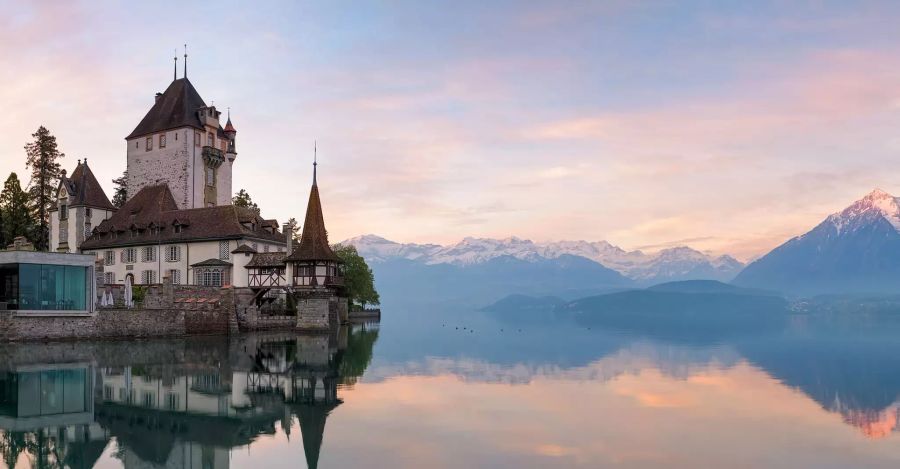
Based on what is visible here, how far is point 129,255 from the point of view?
223ft

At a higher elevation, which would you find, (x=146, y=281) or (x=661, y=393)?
(x=146, y=281)

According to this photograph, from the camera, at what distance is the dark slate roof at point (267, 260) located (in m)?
61.3

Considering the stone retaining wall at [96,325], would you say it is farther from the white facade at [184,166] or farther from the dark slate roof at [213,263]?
the white facade at [184,166]

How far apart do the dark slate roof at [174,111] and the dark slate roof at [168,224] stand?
21.5 ft

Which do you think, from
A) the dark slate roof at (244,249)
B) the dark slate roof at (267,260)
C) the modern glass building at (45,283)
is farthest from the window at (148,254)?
the modern glass building at (45,283)

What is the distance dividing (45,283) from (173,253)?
19.5 m

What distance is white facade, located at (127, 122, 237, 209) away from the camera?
74.8m

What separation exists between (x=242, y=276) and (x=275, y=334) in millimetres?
6768

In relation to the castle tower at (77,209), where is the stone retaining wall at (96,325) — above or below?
below

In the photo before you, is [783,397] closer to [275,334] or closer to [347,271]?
[275,334]

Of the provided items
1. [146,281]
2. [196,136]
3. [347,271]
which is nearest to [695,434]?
[146,281]

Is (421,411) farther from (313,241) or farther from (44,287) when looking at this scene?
(313,241)

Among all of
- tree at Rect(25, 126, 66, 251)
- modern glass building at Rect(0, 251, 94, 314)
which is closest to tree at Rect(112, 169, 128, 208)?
tree at Rect(25, 126, 66, 251)

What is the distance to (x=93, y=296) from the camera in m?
48.7
